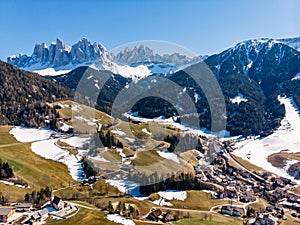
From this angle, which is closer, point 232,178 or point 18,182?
point 18,182

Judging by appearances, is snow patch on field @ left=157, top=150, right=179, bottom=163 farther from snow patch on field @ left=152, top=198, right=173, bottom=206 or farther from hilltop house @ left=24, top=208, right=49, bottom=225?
hilltop house @ left=24, top=208, right=49, bottom=225

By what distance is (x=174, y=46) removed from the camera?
82.9m

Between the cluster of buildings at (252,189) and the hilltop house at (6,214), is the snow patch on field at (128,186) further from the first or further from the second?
the hilltop house at (6,214)

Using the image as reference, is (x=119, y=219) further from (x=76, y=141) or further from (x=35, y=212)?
(x=76, y=141)

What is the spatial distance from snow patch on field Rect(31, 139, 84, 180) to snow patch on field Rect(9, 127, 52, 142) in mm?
9837

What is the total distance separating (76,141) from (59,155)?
2315cm

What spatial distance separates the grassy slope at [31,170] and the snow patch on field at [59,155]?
251 cm

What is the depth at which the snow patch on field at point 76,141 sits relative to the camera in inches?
5910

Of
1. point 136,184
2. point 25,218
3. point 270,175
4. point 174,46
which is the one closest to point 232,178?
point 270,175

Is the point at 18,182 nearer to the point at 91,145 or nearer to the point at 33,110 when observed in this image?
the point at 91,145

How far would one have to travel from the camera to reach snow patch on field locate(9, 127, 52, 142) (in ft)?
509

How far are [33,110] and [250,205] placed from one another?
14181 cm

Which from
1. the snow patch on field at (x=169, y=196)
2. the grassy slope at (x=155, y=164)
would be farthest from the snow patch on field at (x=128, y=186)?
the grassy slope at (x=155, y=164)

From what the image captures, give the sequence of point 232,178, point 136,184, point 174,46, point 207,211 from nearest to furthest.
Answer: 1. point 174,46
2. point 207,211
3. point 136,184
4. point 232,178
